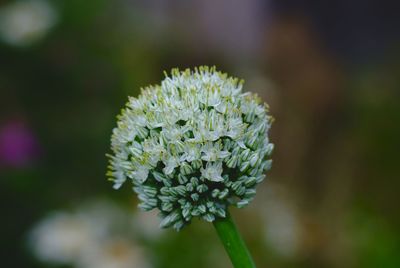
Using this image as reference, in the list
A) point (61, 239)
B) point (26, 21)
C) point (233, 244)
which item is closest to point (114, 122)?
point (26, 21)

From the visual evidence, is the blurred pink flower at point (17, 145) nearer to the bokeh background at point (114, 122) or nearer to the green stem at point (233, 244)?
the bokeh background at point (114, 122)

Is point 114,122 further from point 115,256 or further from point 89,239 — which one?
point 115,256

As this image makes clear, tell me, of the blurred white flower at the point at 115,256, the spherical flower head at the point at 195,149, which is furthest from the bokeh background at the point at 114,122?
the spherical flower head at the point at 195,149

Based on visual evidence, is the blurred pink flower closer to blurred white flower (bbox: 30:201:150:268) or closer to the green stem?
blurred white flower (bbox: 30:201:150:268)

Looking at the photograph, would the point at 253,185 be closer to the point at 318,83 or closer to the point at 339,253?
the point at 339,253

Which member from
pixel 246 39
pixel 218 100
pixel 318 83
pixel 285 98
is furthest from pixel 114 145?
pixel 246 39

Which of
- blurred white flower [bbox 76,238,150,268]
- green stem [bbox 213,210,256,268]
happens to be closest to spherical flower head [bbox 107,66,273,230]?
green stem [bbox 213,210,256,268]

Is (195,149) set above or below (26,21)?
below
